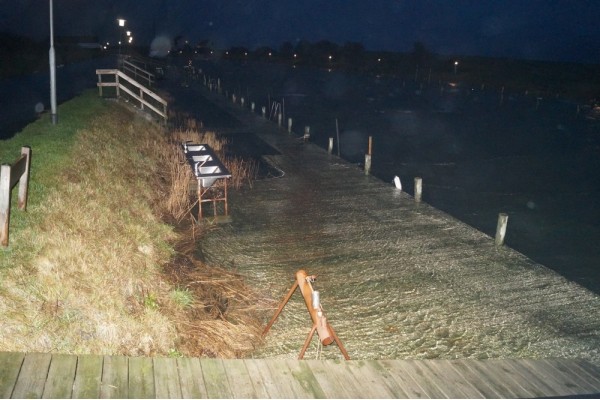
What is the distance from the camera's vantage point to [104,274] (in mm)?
7441

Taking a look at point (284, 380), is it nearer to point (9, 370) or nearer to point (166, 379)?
point (166, 379)

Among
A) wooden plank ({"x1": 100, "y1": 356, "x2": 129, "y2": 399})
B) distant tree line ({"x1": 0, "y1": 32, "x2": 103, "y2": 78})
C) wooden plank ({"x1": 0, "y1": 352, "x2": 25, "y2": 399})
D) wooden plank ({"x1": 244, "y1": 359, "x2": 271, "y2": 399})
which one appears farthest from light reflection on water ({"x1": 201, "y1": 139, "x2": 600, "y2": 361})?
distant tree line ({"x1": 0, "y1": 32, "x2": 103, "y2": 78})

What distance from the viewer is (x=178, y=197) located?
13445 millimetres

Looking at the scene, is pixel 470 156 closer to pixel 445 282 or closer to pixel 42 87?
pixel 445 282

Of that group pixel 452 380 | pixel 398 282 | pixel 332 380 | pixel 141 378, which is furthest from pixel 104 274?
pixel 398 282

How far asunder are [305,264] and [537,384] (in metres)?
5.25

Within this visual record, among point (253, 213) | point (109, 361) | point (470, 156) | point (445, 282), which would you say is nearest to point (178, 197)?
point (253, 213)

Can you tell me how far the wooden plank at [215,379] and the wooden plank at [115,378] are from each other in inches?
32.0

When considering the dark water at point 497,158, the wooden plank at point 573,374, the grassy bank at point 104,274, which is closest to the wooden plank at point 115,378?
the grassy bank at point 104,274

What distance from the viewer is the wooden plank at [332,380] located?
5.33 metres

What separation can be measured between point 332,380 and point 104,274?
3.89 meters

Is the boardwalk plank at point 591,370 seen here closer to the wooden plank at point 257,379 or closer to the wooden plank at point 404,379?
the wooden plank at point 404,379

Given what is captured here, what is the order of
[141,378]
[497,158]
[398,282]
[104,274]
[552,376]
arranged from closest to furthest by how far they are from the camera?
1. [141,378]
2. [552,376]
3. [104,274]
4. [398,282]
5. [497,158]

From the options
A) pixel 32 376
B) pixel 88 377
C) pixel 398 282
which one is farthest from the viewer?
pixel 398 282
